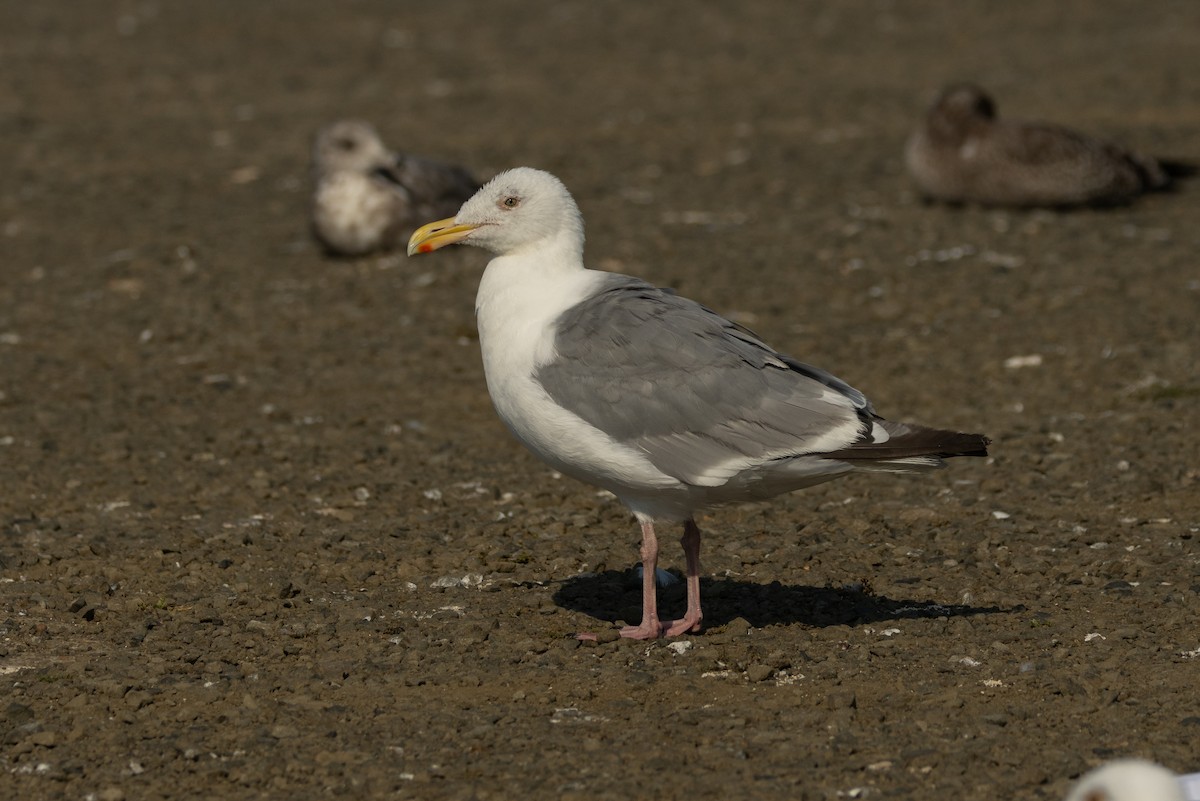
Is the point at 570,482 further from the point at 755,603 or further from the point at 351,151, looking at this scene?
the point at 351,151

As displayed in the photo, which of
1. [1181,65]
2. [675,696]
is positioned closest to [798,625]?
[675,696]

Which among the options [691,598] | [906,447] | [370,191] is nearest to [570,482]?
[691,598]

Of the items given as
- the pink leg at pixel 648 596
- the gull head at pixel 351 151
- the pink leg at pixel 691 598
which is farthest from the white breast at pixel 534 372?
the gull head at pixel 351 151

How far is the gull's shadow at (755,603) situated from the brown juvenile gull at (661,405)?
0.39 meters

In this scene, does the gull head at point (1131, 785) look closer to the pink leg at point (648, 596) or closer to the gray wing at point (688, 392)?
the gray wing at point (688, 392)

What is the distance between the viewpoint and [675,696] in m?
6.33

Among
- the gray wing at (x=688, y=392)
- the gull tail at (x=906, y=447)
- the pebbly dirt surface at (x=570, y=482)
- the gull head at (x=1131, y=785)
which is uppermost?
the gray wing at (x=688, y=392)

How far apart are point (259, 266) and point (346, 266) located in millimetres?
734

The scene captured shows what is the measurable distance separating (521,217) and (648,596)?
1715 millimetres

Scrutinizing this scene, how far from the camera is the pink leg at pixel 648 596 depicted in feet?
22.6

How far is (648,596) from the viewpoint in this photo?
688 cm

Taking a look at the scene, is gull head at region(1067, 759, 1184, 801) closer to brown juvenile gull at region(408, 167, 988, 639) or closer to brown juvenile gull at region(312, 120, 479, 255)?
brown juvenile gull at region(408, 167, 988, 639)

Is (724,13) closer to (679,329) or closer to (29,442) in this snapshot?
(29,442)

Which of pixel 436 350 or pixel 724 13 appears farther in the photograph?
pixel 724 13
